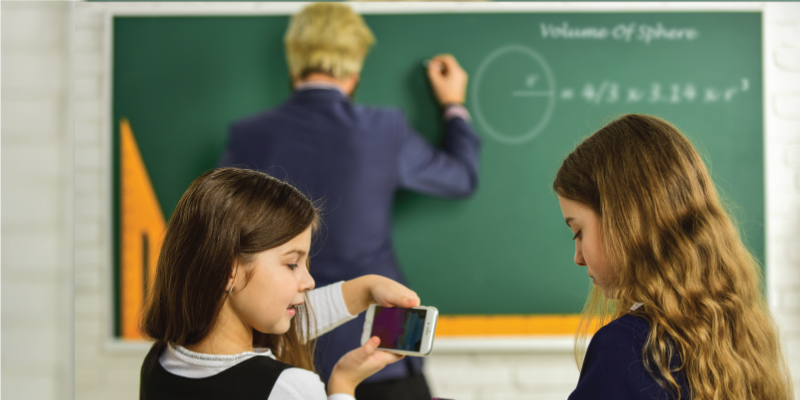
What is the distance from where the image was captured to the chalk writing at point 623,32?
1.77m

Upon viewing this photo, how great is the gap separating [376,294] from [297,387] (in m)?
0.28

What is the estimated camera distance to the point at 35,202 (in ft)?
5.37

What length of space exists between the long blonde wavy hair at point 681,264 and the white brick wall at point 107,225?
104 cm

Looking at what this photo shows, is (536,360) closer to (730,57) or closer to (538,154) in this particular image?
(538,154)

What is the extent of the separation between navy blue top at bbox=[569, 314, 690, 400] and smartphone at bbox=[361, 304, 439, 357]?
0.26 metres

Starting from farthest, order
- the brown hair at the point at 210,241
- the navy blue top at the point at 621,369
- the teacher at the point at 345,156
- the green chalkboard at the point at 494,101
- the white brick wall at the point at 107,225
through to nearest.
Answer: the green chalkboard at the point at 494,101, the white brick wall at the point at 107,225, the teacher at the point at 345,156, the brown hair at the point at 210,241, the navy blue top at the point at 621,369

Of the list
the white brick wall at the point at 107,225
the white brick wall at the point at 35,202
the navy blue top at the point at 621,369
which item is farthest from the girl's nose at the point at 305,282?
the white brick wall at the point at 35,202

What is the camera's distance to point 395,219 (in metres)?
1.79

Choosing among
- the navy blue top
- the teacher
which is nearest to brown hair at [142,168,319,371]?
the navy blue top

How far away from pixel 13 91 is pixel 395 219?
121cm

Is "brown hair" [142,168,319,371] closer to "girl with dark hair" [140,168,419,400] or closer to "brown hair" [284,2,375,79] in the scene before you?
"girl with dark hair" [140,168,419,400]

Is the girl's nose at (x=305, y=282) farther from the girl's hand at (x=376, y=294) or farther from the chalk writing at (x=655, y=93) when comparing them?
the chalk writing at (x=655, y=93)

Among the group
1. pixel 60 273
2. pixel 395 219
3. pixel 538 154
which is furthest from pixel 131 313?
pixel 538 154

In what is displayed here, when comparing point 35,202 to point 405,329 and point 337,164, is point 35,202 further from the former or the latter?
point 405,329
